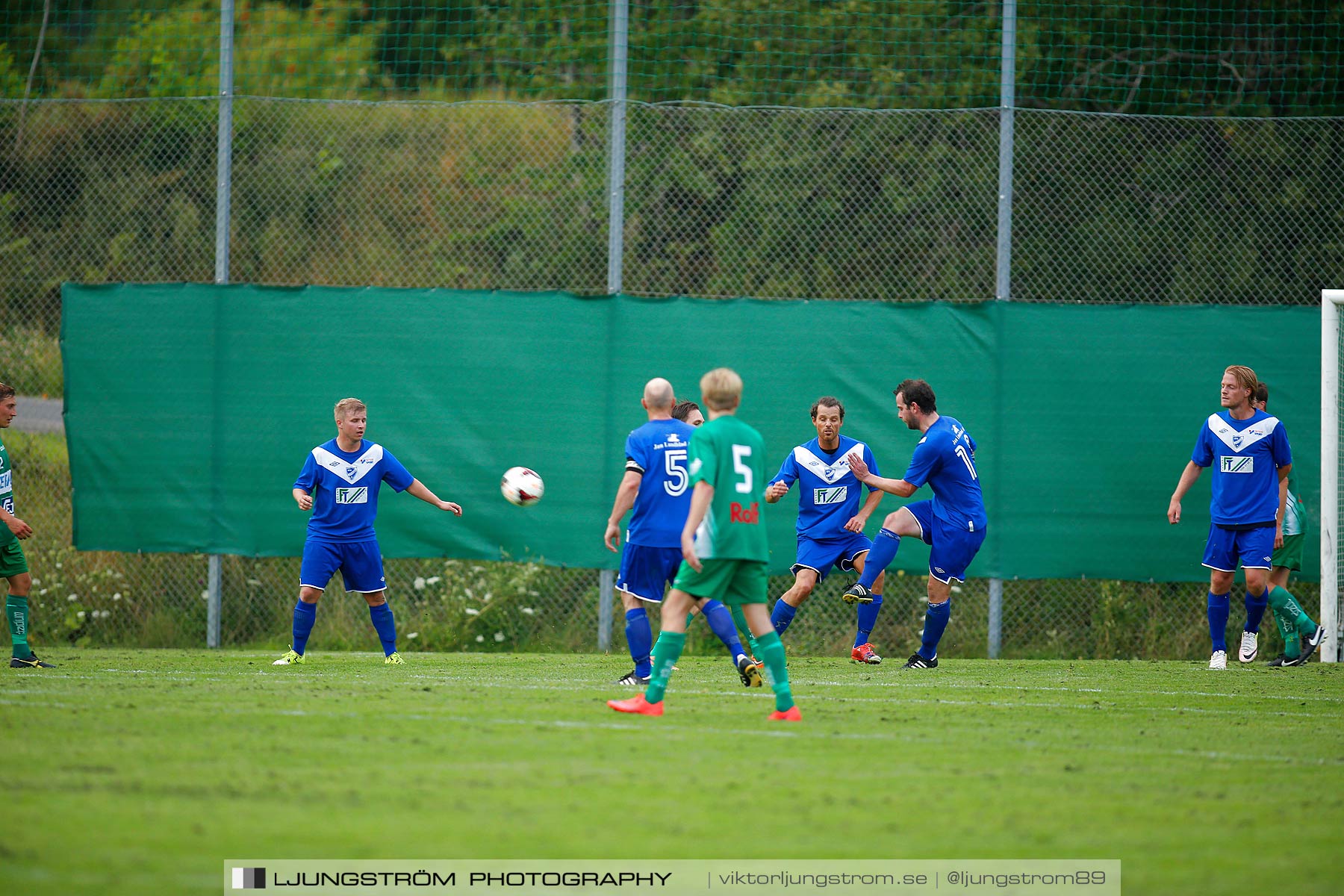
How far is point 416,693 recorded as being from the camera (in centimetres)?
799

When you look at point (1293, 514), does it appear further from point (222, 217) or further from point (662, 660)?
point (222, 217)

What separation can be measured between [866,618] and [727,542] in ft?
13.1

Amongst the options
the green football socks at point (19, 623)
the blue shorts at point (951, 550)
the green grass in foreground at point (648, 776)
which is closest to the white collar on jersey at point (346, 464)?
the green grass in foreground at point (648, 776)

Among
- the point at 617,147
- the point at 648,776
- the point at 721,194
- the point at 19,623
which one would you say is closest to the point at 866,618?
the point at 617,147

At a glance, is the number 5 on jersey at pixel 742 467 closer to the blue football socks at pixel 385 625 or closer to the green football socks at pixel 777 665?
the green football socks at pixel 777 665

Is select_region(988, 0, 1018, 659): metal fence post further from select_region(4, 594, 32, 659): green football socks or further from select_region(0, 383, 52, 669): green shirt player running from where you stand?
select_region(4, 594, 32, 659): green football socks

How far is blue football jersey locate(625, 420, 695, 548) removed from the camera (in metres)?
8.65

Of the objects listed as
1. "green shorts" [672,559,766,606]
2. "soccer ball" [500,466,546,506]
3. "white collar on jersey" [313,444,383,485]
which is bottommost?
"green shorts" [672,559,766,606]

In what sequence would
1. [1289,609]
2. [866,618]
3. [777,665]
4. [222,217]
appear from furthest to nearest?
Answer: [222,217] < [866,618] < [1289,609] < [777,665]

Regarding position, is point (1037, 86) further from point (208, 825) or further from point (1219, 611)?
point (208, 825)

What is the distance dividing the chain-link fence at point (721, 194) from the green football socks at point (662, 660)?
4.58 m

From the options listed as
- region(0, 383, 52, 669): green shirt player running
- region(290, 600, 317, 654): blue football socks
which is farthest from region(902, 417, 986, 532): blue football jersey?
region(0, 383, 52, 669): green shirt player running

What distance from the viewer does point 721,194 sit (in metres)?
13.9

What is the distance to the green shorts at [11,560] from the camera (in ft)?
31.9
